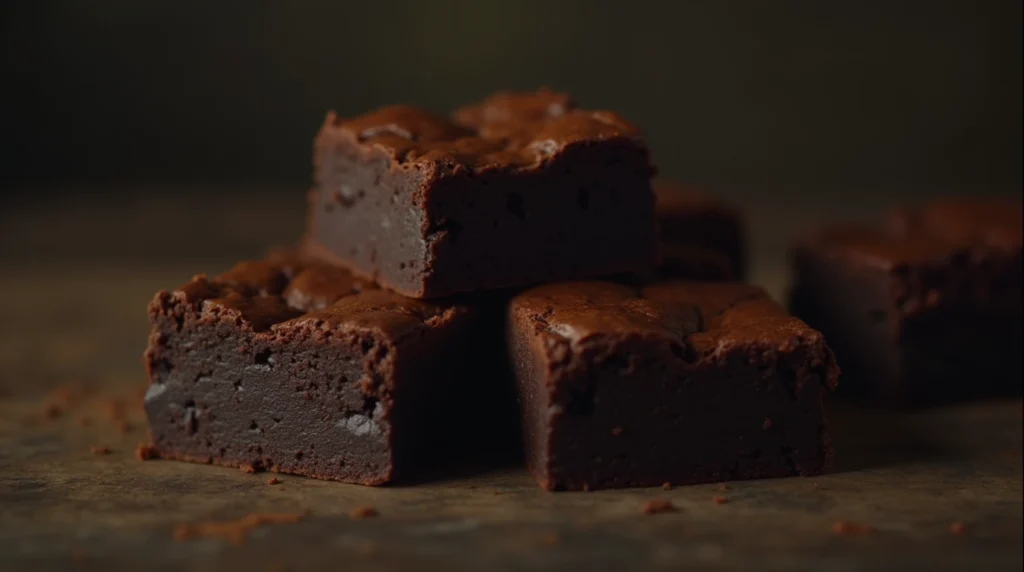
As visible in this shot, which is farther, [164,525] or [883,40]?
[883,40]

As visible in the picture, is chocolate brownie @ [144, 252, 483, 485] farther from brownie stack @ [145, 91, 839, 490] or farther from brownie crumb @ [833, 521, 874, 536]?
brownie crumb @ [833, 521, 874, 536]

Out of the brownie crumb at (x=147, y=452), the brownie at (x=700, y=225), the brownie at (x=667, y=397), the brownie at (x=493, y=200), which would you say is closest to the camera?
the brownie at (x=667, y=397)

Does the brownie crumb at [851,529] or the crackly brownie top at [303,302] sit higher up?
the crackly brownie top at [303,302]

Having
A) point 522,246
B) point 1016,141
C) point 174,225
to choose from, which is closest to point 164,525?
point 522,246

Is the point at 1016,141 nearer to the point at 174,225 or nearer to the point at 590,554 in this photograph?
the point at 174,225

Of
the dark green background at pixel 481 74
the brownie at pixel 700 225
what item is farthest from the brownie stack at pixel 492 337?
the dark green background at pixel 481 74

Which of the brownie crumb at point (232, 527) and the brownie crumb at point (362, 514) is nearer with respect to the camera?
the brownie crumb at point (232, 527)

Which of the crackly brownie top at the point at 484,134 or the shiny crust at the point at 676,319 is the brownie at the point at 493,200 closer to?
the crackly brownie top at the point at 484,134
